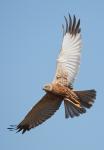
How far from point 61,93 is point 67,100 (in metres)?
0.22

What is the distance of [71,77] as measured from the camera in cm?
971

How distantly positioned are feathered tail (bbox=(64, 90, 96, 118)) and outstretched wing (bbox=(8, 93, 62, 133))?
20.2 inches

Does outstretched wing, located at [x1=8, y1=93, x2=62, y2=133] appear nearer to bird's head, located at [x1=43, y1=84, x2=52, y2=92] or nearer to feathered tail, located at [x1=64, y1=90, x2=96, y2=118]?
bird's head, located at [x1=43, y1=84, x2=52, y2=92]

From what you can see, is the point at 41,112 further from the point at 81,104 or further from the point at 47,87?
the point at 81,104

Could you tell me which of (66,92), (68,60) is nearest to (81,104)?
(66,92)

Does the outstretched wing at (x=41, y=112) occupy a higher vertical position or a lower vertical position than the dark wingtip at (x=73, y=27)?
lower

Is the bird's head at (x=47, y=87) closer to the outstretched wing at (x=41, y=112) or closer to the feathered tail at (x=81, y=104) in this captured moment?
the outstretched wing at (x=41, y=112)

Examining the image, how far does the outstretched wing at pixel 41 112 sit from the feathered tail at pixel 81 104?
51 cm

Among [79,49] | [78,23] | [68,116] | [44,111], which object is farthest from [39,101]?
[78,23]

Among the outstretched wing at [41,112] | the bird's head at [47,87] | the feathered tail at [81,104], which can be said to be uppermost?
the bird's head at [47,87]

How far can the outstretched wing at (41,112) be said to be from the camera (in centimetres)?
983

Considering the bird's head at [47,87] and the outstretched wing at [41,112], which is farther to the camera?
the outstretched wing at [41,112]

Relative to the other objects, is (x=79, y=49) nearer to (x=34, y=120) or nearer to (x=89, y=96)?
(x=89, y=96)

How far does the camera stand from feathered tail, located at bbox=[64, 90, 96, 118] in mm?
9266
